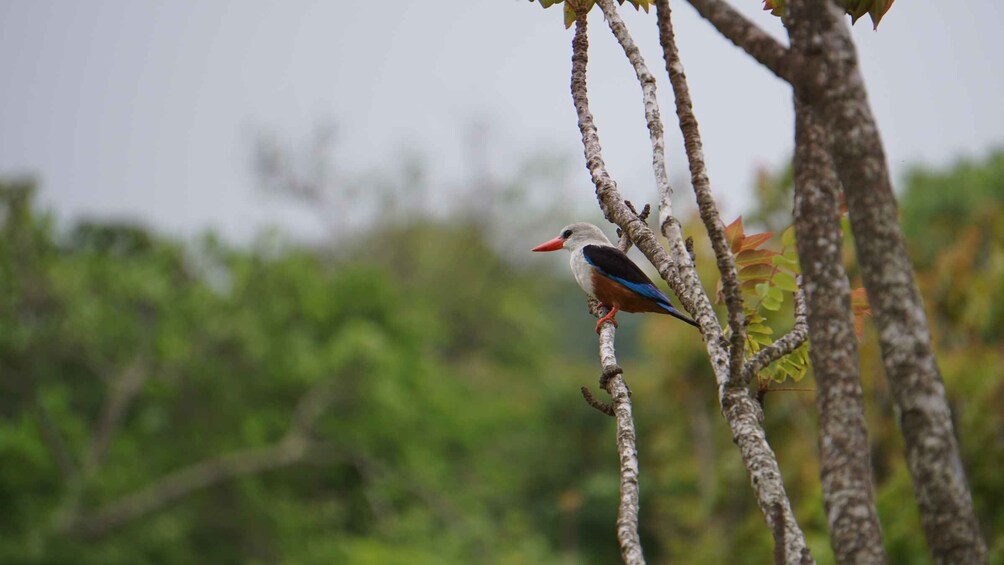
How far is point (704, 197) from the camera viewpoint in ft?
7.61


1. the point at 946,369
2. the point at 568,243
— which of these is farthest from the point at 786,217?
the point at 568,243

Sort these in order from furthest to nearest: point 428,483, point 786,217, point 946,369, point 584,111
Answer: point 428,483 < point 786,217 < point 946,369 < point 584,111

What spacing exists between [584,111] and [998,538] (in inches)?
330

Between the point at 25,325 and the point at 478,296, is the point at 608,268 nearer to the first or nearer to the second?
the point at 25,325

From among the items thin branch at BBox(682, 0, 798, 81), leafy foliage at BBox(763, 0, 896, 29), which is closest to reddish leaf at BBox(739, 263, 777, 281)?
leafy foliage at BBox(763, 0, 896, 29)

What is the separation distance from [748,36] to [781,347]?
0.63m

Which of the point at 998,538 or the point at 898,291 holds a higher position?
the point at 898,291

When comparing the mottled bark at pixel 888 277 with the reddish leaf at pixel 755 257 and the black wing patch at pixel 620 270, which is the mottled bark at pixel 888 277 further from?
the black wing patch at pixel 620 270

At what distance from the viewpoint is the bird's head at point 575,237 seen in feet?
21.8

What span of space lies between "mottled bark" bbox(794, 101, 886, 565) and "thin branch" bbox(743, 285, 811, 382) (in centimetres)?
17

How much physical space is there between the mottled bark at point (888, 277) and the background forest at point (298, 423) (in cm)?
1361

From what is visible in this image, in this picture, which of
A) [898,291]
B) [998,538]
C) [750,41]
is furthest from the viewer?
[998,538]

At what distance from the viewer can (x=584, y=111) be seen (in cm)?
311

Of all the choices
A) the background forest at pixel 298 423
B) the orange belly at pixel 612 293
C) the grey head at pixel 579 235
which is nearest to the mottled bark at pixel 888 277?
the orange belly at pixel 612 293
